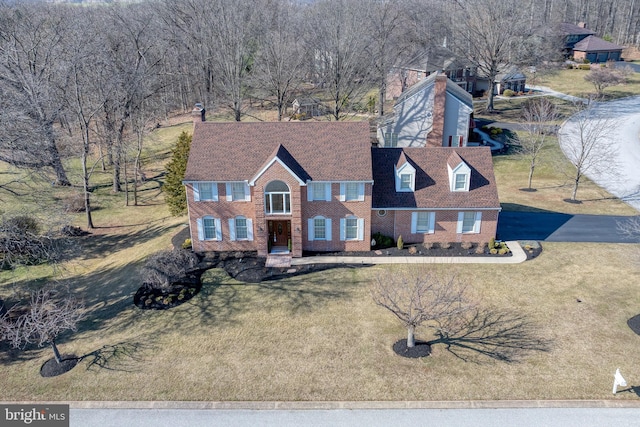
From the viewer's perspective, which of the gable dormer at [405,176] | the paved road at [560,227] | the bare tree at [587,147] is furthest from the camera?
the bare tree at [587,147]

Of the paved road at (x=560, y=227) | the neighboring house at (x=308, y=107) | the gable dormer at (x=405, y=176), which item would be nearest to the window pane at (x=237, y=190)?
the gable dormer at (x=405, y=176)

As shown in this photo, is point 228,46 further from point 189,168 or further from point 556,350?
point 556,350

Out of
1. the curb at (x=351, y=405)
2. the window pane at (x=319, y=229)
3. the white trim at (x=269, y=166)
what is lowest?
the curb at (x=351, y=405)

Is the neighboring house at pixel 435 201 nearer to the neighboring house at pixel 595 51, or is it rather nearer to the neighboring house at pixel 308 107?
the neighboring house at pixel 308 107

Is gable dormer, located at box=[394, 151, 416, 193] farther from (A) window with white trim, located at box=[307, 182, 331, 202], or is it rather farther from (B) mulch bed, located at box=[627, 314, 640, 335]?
(B) mulch bed, located at box=[627, 314, 640, 335]

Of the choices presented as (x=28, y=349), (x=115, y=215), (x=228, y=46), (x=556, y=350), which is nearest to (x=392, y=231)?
(x=556, y=350)

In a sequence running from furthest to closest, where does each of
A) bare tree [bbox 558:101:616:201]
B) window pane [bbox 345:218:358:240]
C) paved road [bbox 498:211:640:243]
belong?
bare tree [bbox 558:101:616:201] < paved road [bbox 498:211:640:243] < window pane [bbox 345:218:358:240]

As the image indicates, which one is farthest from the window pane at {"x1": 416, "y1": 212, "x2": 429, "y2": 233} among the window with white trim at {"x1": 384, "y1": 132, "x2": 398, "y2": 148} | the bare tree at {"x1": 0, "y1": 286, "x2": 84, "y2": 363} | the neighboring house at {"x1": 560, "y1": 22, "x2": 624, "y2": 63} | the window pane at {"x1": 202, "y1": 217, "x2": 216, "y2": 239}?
the neighboring house at {"x1": 560, "y1": 22, "x2": 624, "y2": 63}
